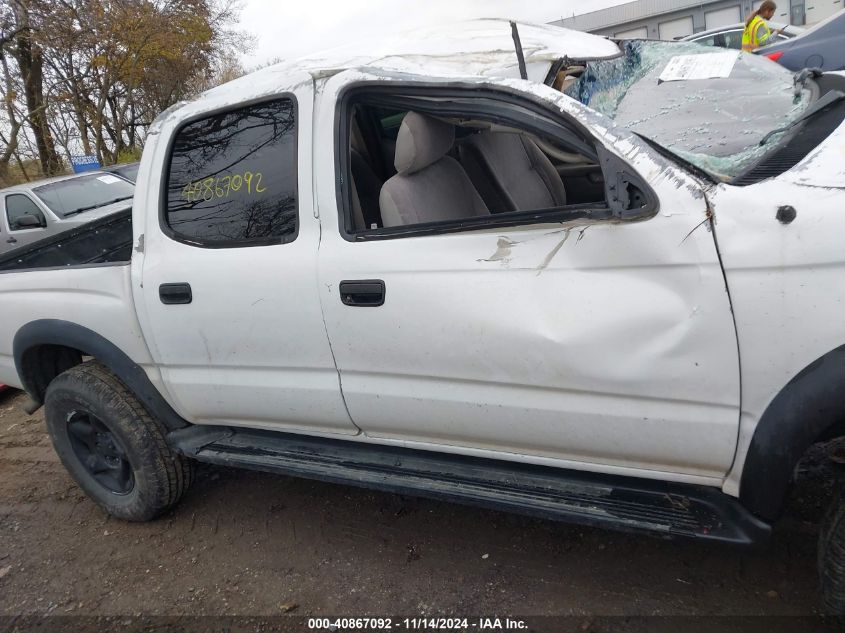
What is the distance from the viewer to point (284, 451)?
9.06 ft

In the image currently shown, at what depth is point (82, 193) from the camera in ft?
29.5

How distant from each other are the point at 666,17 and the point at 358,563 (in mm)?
33709

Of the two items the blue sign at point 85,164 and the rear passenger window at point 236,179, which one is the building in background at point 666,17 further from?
the rear passenger window at point 236,179

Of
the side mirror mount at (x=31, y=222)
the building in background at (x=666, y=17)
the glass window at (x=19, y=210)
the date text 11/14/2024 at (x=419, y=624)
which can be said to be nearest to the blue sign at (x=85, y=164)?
the glass window at (x=19, y=210)

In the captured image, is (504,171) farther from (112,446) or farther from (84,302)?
(112,446)

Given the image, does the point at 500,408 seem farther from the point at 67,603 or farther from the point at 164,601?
the point at 67,603

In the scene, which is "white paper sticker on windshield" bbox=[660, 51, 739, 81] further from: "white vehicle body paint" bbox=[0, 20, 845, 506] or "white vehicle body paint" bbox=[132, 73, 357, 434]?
"white vehicle body paint" bbox=[132, 73, 357, 434]

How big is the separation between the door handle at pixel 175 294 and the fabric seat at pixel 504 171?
1270 millimetres

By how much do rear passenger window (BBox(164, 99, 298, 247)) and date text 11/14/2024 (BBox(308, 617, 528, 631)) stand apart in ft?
4.70

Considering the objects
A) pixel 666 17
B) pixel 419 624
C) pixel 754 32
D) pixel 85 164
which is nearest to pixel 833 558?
pixel 419 624

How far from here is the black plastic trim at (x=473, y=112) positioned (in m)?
1.95

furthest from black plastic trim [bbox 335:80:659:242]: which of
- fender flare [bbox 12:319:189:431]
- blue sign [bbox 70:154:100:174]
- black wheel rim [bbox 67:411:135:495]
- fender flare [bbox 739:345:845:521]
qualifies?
blue sign [bbox 70:154:100:174]

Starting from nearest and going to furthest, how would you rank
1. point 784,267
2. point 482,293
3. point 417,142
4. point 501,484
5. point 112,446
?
point 784,267 < point 482,293 < point 501,484 < point 417,142 < point 112,446

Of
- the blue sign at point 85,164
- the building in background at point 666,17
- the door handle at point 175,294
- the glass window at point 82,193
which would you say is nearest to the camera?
the door handle at point 175,294
